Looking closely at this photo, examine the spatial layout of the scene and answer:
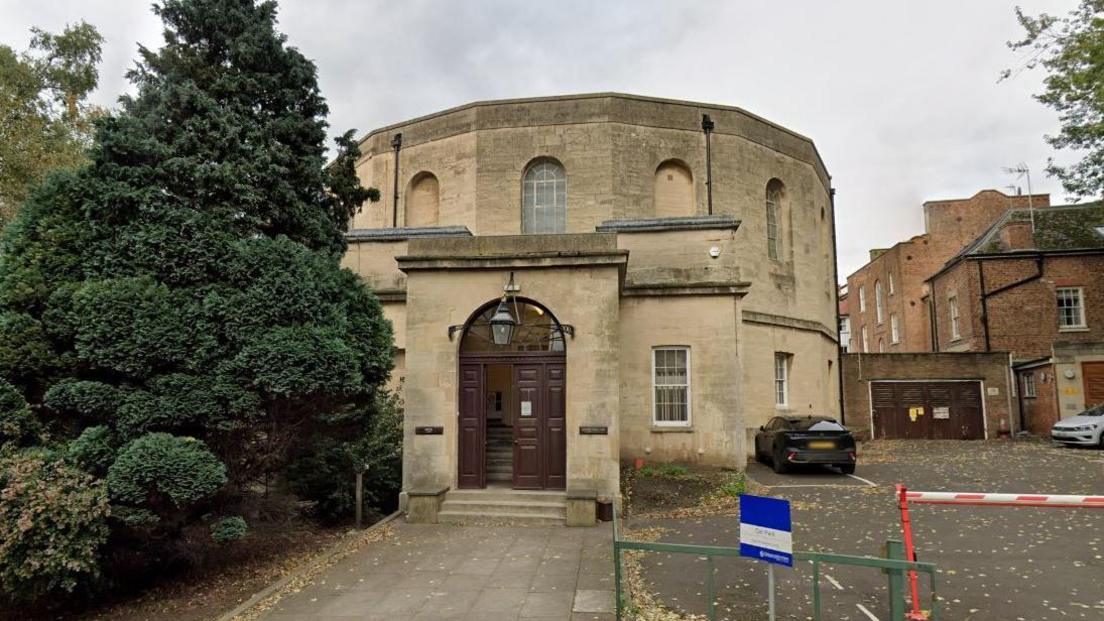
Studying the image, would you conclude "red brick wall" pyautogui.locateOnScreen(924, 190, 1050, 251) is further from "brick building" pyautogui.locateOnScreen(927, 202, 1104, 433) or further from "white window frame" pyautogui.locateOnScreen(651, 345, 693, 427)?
"white window frame" pyautogui.locateOnScreen(651, 345, 693, 427)

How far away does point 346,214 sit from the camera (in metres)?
11.0

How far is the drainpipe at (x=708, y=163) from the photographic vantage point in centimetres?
2038

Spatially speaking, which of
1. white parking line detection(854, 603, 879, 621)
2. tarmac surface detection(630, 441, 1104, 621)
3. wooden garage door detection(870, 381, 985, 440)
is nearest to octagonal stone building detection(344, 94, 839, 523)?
tarmac surface detection(630, 441, 1104, 621)

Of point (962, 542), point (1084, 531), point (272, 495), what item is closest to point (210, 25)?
point (272, 495)

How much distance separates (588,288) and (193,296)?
6010mm

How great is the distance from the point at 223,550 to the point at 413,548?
268 cm

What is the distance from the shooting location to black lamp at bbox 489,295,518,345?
10594mm

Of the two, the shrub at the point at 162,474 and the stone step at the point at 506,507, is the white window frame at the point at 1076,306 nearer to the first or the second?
the stone step at the point at 506,507

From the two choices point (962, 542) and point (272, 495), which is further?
point (272, 495)

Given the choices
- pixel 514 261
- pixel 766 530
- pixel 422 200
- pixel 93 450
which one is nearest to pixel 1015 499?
pixel 766 530

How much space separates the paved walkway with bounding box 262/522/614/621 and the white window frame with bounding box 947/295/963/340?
82.3 ft

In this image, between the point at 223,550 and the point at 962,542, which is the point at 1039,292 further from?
the point at 223,550

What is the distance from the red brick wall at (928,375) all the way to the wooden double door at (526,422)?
53.9 ft

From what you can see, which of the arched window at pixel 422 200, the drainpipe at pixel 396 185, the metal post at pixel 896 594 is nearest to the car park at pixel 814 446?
the metal post at pixel 896 594
